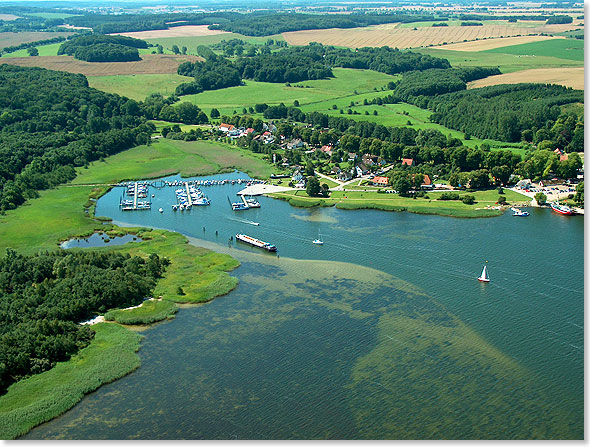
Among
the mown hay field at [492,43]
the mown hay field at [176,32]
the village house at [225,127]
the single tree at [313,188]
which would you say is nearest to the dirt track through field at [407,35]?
the mown hay field at [492,43]

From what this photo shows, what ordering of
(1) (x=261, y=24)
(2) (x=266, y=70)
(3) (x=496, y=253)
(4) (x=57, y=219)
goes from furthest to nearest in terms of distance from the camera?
(1) (x=261, y=24)
(2) (x=266, y=70)
(4) (x=57, y=219)
(3) (x=496, y=253)

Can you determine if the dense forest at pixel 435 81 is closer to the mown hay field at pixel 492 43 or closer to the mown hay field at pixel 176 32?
the mown hay field at pixel 492 43

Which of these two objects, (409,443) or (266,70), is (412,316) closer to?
(409,443)

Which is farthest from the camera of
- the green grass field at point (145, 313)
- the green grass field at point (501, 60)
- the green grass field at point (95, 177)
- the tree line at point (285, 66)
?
the tree line at point (285, 66)

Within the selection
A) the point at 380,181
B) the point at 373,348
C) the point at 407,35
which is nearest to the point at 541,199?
the point at 380,181

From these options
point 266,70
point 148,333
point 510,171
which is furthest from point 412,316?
point 266,70

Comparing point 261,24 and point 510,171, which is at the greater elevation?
point 261,24
